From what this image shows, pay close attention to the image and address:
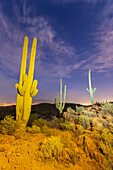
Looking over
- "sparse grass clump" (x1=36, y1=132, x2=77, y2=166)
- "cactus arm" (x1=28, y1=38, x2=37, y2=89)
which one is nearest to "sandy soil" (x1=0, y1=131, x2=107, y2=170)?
"sparse grass clump" (x1=36, y1=132, x2=77, y2=166)

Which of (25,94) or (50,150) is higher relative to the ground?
(25,94)

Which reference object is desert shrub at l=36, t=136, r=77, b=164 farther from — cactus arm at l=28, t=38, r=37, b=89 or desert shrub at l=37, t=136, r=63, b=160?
cactus arm at l=28, t=38, r=37, b=89

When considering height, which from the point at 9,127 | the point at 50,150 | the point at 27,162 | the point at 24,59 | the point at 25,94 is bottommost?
the point at 27,162

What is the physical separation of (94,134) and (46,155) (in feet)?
7.96

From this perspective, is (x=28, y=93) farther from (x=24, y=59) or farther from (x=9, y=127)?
(x=24, y=59)

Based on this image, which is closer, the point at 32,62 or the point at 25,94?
the point at 25,94

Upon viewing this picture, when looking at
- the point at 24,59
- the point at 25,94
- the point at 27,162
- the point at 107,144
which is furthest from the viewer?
the point at 24,59

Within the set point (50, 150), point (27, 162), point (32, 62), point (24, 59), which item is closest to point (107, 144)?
point (50, 150)

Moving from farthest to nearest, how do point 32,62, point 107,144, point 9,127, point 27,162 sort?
point 32,62
point 9,127
point 107,144
point 27,162

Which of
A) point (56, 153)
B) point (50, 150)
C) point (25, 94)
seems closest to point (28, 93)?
point (25, 94)

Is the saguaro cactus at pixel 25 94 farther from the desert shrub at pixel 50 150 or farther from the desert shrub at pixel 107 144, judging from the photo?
the desert shrub at pixel 107 144

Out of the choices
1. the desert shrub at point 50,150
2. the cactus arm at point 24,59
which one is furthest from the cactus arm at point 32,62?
the desert shrub at point 50,150

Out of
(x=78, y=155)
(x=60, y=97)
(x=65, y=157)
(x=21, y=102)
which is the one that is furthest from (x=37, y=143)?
(x=60, y=97)

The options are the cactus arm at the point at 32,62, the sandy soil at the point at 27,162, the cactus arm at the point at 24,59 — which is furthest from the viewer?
the cactus arm at the point at 24,59
